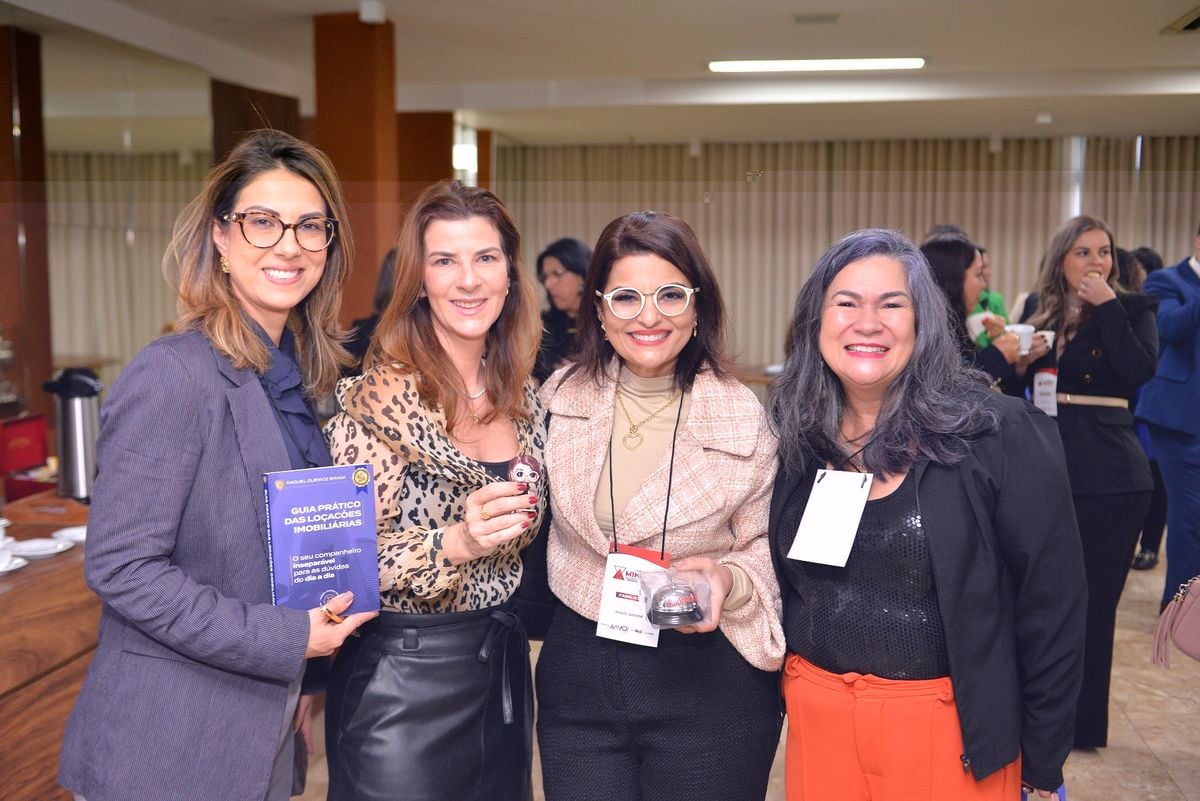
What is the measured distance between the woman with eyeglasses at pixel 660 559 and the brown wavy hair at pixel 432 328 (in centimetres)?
14

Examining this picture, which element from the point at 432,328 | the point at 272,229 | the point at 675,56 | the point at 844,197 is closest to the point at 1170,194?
the point at 844,197

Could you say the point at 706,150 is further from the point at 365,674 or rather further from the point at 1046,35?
the point at 1046,35

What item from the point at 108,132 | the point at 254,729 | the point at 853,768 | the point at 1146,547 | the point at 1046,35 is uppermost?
the point at 1046,35

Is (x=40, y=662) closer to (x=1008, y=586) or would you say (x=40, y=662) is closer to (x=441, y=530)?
(x=441, y=530)

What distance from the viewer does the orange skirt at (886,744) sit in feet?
4.90

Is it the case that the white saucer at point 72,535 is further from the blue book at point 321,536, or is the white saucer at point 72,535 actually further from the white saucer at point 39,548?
the blue book at point 321,536

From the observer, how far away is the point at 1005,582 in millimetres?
1520

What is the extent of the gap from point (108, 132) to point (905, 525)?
18.4ft

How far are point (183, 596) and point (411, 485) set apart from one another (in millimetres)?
420

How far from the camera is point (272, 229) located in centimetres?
150

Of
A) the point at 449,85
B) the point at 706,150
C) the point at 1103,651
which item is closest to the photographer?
the point at 1103,651

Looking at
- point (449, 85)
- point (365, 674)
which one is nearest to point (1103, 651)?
point (365, 674)

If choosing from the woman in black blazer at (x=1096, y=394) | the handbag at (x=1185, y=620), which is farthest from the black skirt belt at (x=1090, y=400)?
the handbag at (x=1185, y=620)

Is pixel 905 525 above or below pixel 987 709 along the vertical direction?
above
